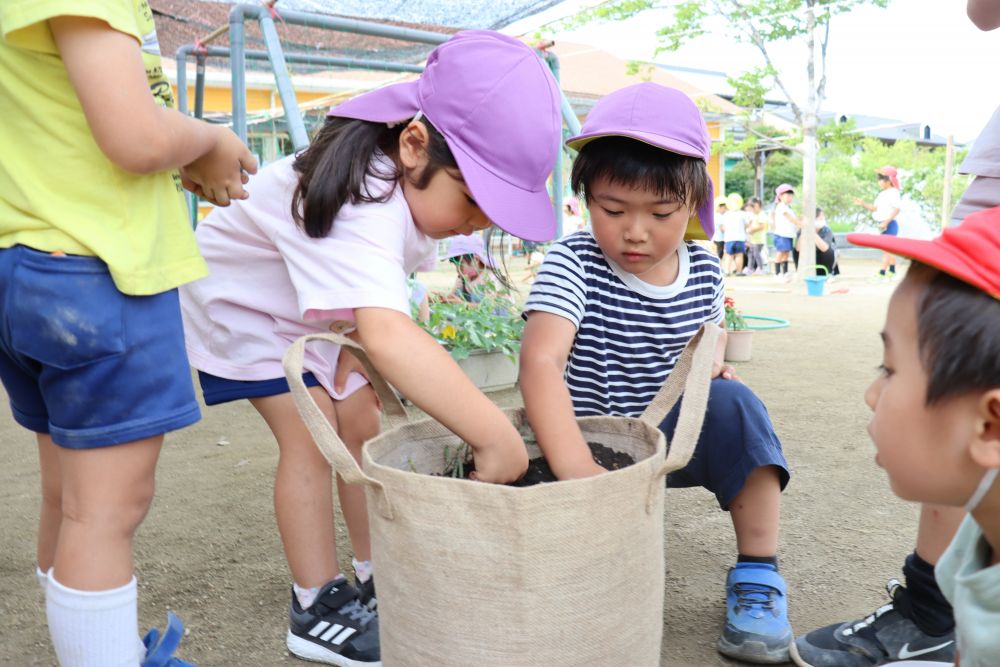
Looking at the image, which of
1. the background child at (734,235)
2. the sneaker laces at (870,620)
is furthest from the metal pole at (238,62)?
the background child at (734,235)

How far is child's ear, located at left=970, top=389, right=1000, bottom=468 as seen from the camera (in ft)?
2.83

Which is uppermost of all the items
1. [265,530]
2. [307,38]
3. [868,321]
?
[307,38]

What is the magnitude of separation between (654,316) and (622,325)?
0.22 feet

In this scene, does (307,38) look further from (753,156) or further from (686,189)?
(753,156)

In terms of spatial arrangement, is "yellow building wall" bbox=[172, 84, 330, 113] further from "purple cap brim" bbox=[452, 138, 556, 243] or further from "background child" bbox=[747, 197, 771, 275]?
"purple cap brim" bbox=[452, 138, 556, 243]

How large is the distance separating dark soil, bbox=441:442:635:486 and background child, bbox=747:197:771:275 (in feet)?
40.5

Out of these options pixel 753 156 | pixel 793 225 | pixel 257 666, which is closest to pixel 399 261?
pixel 257 666

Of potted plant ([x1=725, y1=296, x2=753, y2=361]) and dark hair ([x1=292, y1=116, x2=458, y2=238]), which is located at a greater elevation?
dark hair ([x1=292, y1=116, x2=458, y2=238])

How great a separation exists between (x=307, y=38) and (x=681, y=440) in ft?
18.0

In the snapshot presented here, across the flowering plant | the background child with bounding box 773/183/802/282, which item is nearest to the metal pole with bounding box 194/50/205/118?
the flowering plant

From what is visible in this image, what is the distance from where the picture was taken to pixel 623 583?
1141mm

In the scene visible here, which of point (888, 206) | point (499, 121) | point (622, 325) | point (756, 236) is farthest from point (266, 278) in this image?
point (756, 236)

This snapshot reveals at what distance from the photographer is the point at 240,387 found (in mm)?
1638

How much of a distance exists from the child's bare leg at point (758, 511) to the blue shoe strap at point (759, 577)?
41 millimetres
